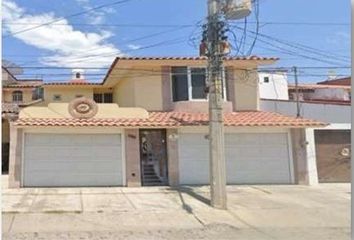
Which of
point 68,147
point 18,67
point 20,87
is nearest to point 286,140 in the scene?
point 68,147

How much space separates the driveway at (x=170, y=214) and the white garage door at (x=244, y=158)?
4.62 feet

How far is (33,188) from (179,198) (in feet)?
18.7

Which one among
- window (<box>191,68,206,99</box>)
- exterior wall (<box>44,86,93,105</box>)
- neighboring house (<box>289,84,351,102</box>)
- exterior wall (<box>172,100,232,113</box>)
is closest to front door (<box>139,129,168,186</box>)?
exterior wall (<box>172,100,232,113</box>)

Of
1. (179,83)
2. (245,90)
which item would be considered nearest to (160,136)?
(179,83)

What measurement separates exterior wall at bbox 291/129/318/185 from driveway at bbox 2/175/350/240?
1.60m

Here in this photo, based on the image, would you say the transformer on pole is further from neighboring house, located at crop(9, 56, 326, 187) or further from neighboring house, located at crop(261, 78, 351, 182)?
neighboring house, located at crop(261, 78, 351, 182)

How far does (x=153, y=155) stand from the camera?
64.5 feet

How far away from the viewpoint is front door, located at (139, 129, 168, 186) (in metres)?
19.2

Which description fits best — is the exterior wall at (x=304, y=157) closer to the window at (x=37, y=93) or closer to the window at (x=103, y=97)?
the window at (x=103, y=97)

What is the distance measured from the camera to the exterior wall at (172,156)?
1881cm

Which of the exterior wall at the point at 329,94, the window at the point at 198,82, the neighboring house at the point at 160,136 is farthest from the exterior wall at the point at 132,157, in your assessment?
the exterior wall at the point at 329,94

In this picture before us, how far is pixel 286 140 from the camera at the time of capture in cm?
2002

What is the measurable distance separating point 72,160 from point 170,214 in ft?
22.3

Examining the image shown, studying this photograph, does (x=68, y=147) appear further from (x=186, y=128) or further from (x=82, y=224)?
(x=82, y=224)
